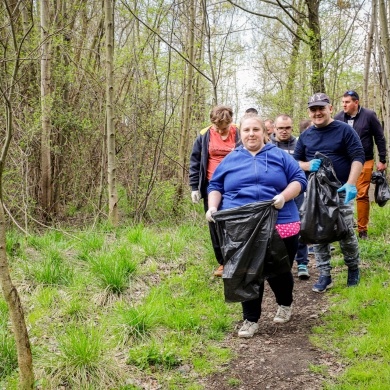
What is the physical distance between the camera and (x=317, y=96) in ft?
13.7

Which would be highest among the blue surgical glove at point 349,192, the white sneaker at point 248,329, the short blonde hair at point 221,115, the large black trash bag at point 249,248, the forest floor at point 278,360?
the short blonde hair at point 221,115

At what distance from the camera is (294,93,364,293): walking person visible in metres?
4.13

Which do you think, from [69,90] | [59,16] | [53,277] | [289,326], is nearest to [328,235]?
[289,326]

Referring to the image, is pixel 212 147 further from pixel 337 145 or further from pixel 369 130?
pixel 369 130

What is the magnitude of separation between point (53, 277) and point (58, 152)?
120 inches

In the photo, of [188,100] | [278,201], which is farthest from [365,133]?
[188,100]

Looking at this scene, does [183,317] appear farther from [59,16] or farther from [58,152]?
[59,16]

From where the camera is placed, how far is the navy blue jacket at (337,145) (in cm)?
417

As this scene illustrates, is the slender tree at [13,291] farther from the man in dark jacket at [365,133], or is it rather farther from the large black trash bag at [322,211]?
the man in dark jacket at [365,133]

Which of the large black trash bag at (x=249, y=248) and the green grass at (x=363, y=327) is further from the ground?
the large black trash bag at (x=249, y=248)

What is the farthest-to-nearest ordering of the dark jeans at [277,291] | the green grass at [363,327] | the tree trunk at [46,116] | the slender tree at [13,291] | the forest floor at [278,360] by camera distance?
the tree trunk at [46,116] < the dark jeans at [277,291] < the forest floor at [278,360] < the green grass at [363,327] < the slender tree at [13,291]

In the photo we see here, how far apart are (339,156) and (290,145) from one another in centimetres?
117

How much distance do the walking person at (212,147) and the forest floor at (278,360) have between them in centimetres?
162

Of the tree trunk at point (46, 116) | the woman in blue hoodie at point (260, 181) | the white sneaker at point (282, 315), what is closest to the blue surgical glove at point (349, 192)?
the woman in blue hoodie at point (260, 181)
